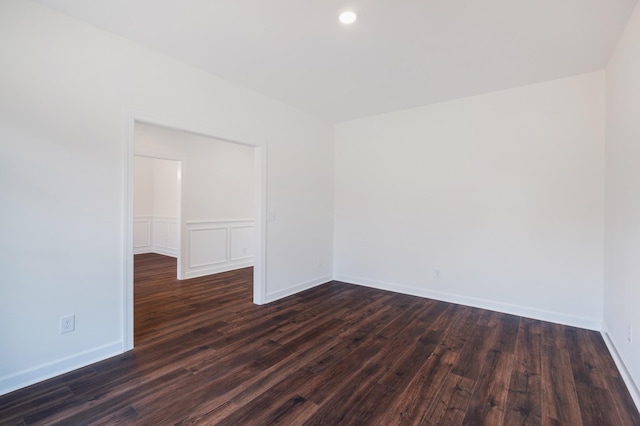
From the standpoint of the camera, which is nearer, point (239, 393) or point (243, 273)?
point (239, 393)

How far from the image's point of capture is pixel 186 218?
5.21 m

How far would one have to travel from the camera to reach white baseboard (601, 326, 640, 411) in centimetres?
195

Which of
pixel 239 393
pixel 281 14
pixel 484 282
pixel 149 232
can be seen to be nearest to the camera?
pixel 239 393

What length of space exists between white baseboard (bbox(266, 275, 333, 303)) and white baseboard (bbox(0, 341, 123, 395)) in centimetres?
181

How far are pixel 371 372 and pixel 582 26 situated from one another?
3209mm

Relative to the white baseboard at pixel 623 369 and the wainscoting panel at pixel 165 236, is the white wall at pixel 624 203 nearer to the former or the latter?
the white baseboard at pixel 623 369

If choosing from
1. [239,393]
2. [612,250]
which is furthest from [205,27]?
[612,250]

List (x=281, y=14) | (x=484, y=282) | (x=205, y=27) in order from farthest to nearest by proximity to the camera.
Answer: (x=484, y=282)
(x=205, y=27)
(x=281, y=14)

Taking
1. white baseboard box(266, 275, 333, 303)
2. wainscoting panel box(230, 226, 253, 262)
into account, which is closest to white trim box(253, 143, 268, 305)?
white baseboard box(266, 275, 333, 303)

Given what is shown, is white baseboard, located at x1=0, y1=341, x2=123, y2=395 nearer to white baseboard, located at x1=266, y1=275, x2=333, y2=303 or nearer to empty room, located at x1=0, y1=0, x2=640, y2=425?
empty room, located at x1=0, y1=0, x2=640, y2=425

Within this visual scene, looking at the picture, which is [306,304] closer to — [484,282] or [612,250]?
[484,282]

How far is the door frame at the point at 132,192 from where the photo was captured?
101 inches

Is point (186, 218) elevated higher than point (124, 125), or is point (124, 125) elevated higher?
point (124, 125)

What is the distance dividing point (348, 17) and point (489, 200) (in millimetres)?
2762
